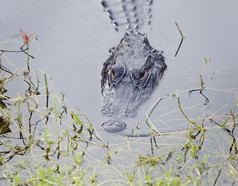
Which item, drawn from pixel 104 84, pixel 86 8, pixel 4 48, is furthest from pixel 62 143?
pixel 86 8

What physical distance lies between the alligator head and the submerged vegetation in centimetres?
23

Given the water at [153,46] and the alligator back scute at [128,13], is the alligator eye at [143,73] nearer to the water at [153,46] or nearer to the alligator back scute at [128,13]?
the water at [153,46]

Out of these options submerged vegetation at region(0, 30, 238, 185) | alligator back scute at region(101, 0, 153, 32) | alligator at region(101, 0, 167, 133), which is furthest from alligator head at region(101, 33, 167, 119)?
alligator back scute at region(101, 0, 153, 32)

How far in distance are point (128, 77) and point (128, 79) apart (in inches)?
0.9

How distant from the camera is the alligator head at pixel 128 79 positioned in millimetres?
3355

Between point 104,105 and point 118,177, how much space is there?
0.91 metres

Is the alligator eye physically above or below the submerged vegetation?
above

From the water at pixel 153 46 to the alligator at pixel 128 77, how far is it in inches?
3.3

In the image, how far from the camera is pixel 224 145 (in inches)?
115

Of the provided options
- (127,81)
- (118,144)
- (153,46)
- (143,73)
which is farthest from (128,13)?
(118,144)

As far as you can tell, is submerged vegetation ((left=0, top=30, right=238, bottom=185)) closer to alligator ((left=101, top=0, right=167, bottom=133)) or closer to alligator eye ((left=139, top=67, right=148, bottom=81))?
alligator ((left=101, top=0, right=167, bottom=133))

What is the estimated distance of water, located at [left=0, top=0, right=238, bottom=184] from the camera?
3000mm

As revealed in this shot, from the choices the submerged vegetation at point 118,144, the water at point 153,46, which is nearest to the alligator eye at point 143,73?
the water at point 153,46

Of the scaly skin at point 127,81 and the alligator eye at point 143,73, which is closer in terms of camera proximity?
the scaly skin at point 127,81
